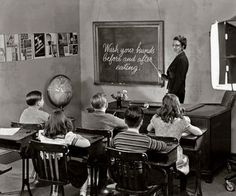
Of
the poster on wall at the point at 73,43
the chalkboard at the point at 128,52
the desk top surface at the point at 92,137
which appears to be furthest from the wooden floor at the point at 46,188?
the poster on wall at the point at 73,43

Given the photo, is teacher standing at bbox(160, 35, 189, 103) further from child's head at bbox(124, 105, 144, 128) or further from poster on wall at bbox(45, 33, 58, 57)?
child's head at bbox(124, 105, 144, 128)

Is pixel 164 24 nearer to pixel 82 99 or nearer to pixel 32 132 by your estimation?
pixel 82 99

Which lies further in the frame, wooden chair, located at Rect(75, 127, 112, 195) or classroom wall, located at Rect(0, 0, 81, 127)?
classroom wall, located at Rect(0, 0, 81, 127)

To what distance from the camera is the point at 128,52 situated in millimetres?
9445

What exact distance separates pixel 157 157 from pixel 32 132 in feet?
6.18

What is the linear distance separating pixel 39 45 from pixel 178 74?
2.65 metres

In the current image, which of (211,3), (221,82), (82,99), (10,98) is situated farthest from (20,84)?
(221,82)

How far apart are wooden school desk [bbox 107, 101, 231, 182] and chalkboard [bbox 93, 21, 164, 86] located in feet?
5.29

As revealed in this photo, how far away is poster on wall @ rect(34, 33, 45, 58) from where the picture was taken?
341 inches

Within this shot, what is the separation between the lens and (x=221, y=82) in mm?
3850

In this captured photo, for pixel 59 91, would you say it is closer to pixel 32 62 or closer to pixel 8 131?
pixel 32 62

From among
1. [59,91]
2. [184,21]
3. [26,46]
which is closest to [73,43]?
Answer: [59,91]

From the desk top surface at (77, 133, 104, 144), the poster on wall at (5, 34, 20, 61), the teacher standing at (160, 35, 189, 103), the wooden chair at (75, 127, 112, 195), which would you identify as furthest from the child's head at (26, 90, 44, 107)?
the teacher standing at (160, 35, 189, 103)

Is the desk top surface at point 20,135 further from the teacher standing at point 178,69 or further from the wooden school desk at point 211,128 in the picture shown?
the teacher standing at point 178,69
